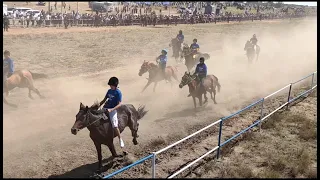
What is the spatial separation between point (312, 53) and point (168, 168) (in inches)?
1316

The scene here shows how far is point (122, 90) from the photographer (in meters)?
18.6

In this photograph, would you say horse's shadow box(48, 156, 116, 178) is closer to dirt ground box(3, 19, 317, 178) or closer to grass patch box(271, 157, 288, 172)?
dirt ground box(3, 19, 317, 178)

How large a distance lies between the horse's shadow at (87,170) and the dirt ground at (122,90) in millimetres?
26

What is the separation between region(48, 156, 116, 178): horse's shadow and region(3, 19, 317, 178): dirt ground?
26 millimetres

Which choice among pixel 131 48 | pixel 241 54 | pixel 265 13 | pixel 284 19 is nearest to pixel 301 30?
pixel 265 13

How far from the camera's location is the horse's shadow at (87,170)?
9.25 m

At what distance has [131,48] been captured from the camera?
1275 inches

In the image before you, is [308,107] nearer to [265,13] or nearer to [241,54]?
[241,54]

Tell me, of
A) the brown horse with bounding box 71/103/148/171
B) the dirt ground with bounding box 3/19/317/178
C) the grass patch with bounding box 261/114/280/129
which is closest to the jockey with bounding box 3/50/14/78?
the dirt ground with bounding box 3/19/317/178

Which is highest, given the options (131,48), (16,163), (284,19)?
(284,19)

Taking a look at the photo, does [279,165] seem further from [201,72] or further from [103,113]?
[201,72]

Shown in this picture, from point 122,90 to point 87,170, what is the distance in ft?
30.2

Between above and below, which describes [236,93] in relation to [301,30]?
below

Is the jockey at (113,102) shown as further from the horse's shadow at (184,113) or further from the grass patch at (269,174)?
the horse's shadow at (184,113)
